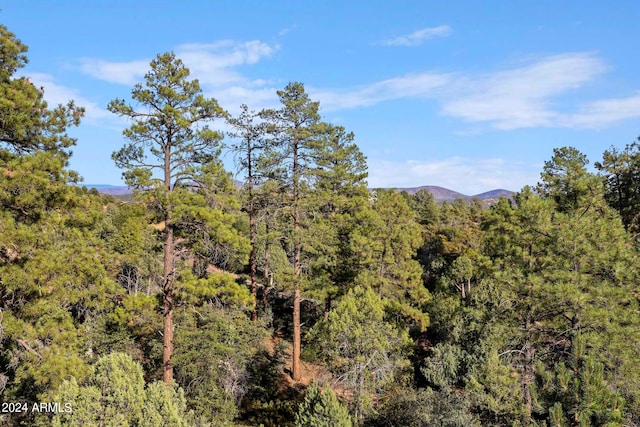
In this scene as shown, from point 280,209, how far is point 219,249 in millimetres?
5651

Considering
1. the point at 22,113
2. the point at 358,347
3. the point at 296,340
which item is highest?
the point at 22,113

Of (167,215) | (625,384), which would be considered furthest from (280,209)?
(625,384)

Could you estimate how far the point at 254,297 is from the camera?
13.5m

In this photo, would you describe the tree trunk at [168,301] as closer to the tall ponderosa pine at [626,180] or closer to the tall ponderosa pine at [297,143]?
the tall ponderosa pine at [297,143]

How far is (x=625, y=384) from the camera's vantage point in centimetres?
994

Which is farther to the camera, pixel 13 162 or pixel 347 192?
pixel 347 192

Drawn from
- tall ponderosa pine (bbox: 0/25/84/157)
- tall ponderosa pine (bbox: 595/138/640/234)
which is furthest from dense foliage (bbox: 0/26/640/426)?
tall ponderosa pine (bbox: 595/138/640/234)

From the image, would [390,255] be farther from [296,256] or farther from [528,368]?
[528,368]

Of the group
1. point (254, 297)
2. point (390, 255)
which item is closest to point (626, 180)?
point (390, 255)

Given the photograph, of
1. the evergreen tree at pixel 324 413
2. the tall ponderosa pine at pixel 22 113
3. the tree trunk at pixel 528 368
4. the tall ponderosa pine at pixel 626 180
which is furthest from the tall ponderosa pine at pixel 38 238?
the tall ponderosa pine at pixel 626 180

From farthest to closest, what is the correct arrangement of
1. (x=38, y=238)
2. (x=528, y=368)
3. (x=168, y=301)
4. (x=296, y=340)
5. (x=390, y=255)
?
1. (x=390, y=255)
2. (x=296, y=340)
3. (x=528, y=368)
4. (x=168, y=301)
5. (x=38, y=238)

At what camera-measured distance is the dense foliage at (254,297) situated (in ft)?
28.9

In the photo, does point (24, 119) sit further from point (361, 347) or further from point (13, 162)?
point (361, 347)

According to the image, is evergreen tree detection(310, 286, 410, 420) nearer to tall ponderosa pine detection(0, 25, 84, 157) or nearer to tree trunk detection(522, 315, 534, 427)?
tree trunk detection(522, 315, 534, 427)
